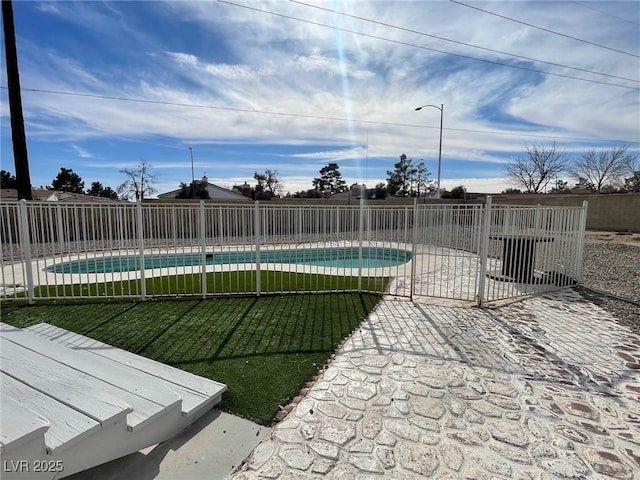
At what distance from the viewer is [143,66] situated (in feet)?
37.0

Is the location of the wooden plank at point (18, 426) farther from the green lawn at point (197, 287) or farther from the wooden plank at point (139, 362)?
the green lawn at point (197, 287)

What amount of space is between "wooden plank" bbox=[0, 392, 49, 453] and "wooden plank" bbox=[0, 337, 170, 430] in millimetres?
306

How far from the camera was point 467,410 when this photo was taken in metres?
2.80

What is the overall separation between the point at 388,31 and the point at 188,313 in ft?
32.1

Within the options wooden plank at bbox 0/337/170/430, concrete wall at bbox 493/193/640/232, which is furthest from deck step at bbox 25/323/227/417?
concrete wall at bbox 493/193/640/232

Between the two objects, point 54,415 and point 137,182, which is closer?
point 54,415

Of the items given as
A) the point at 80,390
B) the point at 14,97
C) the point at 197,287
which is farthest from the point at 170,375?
the point at 14,97

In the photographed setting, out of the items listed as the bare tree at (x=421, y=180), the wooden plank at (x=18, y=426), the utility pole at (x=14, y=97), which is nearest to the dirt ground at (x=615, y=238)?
the wooden plank at (x=18, y=426)

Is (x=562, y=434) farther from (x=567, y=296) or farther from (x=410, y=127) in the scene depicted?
(x=410, y=127)

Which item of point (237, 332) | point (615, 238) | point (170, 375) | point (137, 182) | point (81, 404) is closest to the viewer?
point (81, 404)

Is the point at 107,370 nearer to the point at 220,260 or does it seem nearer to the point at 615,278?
the point at 220,260

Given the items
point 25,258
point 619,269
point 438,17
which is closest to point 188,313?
point 25,258

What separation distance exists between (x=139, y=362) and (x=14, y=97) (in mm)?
13177

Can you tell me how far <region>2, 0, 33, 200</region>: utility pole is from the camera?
35.1 ft
